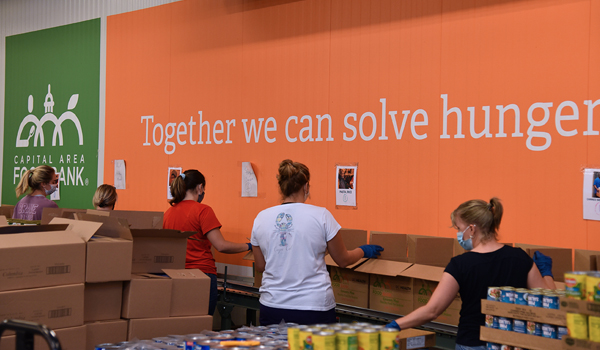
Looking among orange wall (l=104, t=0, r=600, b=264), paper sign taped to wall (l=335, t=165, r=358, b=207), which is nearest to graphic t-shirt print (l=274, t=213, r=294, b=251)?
orange wall (l=104, t=0, r=600, b=264)

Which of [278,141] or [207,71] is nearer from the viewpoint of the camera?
[278,141]

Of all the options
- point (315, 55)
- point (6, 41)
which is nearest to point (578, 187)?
point (315, 55)

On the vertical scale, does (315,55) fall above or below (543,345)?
above

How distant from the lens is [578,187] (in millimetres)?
3459

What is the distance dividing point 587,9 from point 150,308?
2928mm

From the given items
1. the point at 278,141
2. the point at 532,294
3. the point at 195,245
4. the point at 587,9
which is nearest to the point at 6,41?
the point at 278,141

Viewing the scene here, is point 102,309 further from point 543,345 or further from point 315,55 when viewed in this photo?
point 315,55

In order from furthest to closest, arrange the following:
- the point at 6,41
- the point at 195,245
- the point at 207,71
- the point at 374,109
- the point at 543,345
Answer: the point at 6,41, the point at 207,71, the point at 374,109, the point at 195,245, the point at 543,345

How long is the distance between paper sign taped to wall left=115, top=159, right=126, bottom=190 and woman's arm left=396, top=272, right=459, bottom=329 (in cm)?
475

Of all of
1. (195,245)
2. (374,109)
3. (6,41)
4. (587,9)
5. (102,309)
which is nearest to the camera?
(102,309)

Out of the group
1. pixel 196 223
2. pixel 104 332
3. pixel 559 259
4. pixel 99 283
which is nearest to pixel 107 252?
pixel 99 283

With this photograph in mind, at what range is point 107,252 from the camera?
9.17 ft

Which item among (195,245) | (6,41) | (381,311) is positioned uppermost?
(6,41)

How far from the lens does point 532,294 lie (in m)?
2.22
